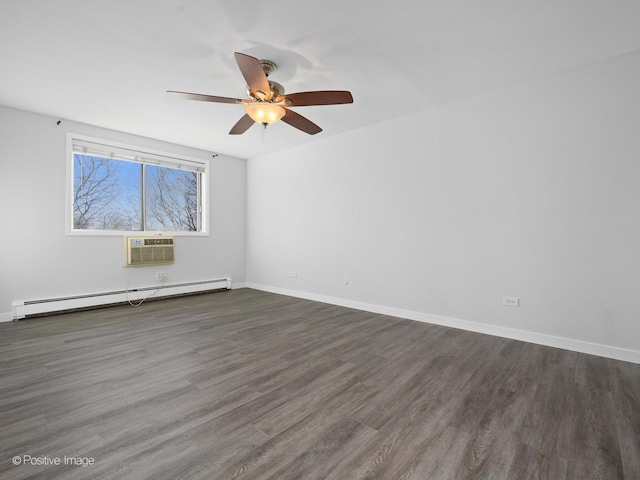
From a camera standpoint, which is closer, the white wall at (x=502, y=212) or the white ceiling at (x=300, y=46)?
the white ceiling at (x=300, y=46)

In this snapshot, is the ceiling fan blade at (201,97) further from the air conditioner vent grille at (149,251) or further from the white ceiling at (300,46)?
the air conditioner vent grille at (149,251)

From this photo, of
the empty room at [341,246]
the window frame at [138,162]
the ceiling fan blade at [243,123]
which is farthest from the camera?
the window frame at [138,162]

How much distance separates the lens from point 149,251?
473cm

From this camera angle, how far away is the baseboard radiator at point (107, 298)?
3756 millimetres

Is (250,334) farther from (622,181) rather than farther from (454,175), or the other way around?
(622,181)

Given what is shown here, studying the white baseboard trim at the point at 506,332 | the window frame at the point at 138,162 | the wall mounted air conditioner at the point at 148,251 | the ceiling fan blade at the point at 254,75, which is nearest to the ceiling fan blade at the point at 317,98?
the ceiling fan blade at the point at 254,75

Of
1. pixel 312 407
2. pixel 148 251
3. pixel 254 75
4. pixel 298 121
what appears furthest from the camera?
pixel 148 251

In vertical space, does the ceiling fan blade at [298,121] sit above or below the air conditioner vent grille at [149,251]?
above

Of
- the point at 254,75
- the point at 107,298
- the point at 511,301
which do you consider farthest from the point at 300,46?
the point at 107,298

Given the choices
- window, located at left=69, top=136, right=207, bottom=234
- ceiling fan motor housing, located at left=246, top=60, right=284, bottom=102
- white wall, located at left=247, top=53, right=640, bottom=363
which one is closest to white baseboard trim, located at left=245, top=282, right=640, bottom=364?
white wall, located at left=247, top=53, right=640, bottom=363

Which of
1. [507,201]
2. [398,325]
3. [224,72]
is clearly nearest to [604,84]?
[507,201]

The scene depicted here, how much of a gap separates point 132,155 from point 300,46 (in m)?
3.61

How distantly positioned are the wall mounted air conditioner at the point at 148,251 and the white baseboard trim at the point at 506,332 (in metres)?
2.67

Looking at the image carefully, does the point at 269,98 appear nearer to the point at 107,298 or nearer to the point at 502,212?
the point at 502,212
